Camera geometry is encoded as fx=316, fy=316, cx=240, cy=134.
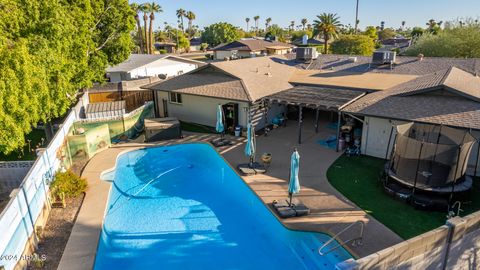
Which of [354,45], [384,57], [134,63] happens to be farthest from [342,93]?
[354,45]

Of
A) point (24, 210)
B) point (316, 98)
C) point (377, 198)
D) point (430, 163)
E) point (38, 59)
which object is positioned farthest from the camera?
point (316, 98)

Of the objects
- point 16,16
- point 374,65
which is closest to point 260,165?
point 16,16

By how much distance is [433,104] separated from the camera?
17.9m

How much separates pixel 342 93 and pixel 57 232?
1941 centimetres

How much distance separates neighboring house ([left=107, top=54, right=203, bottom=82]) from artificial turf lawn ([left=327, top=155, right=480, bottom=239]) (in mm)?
25101

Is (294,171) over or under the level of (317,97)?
under

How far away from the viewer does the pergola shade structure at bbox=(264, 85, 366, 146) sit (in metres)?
20.7

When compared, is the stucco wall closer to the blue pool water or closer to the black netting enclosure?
the blue pool water

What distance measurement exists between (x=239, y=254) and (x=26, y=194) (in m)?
8.22

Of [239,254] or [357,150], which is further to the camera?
[357,150]

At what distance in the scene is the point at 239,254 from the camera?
12.1 m

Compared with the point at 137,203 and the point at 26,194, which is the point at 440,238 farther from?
the point at 26,194

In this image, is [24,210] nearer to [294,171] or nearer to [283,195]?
[294,171]

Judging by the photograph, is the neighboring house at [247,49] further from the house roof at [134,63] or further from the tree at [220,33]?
the tree at [220,33]
